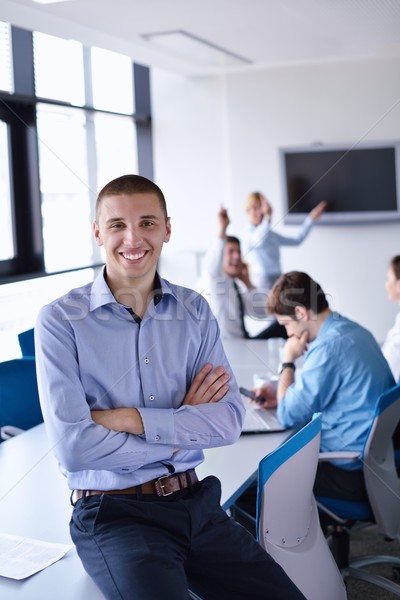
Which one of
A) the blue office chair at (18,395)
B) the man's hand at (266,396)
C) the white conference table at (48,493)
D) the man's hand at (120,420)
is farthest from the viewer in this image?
the blue office chair at (18,395)

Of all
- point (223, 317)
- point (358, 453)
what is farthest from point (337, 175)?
point (358, 453)

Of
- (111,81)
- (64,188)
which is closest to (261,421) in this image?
(64,188)

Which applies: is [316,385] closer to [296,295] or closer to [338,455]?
[338,455]

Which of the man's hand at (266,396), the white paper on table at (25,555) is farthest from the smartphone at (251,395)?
the white paper on table at (25,555)

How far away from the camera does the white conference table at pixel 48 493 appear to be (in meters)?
1.70

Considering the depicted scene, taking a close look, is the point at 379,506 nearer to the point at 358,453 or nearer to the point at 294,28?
the point at 358,453

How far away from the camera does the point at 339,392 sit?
293 cm

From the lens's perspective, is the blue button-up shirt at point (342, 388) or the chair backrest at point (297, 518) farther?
the blue button-up shirt at point (342, 388)

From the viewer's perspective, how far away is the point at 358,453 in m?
2.78

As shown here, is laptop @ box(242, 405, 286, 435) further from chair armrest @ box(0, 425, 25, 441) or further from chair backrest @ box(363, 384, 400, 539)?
chair armrest @ box(0, 425, 25, 441)

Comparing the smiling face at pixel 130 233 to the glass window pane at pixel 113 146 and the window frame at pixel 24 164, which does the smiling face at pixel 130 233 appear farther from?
the glass window pane at pixel 113 146

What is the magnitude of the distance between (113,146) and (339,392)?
17.7 feet

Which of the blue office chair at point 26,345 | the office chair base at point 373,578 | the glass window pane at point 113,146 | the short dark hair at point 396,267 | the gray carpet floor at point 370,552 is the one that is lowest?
the gray carpet floor at point 370,552

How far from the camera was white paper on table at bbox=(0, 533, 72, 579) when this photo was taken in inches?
69.6
